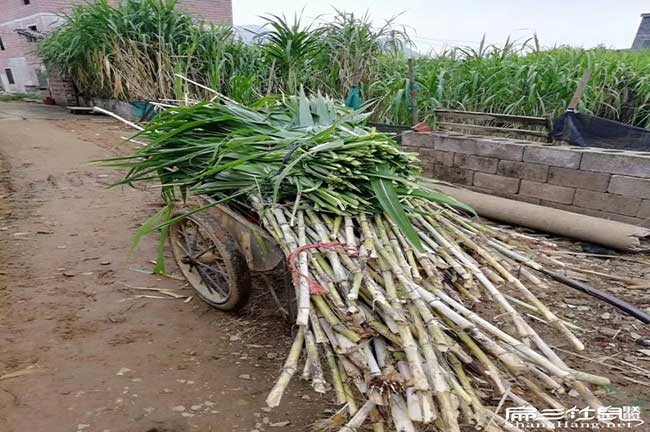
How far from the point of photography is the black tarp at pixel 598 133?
3443 mm

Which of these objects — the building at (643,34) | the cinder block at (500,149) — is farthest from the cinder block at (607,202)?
the building at (643,34)

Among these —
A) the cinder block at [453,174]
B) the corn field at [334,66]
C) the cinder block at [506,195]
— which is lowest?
the cinder block at [506,195]

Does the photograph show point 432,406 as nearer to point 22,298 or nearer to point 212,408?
point 212,408

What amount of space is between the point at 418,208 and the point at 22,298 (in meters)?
2.34

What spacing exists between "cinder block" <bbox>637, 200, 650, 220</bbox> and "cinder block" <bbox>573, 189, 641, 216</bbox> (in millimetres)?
20

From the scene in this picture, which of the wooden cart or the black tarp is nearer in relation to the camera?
the wooden cart

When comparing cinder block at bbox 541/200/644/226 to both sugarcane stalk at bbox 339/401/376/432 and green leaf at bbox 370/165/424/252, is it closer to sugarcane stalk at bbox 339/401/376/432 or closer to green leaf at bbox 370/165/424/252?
green leaf at bbox 370/165/424/252

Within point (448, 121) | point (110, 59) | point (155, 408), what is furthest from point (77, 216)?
point (110, 59)

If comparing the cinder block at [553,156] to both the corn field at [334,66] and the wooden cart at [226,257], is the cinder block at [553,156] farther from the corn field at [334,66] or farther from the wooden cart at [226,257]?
the wooden cart at [226,257]

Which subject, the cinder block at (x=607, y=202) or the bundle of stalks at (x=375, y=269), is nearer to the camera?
the bundle of stalks at (x=375, y=269)

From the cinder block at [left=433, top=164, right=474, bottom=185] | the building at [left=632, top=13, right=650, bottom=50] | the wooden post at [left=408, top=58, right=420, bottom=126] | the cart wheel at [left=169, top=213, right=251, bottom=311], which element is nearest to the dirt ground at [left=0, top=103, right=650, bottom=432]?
the cart wheel at [left=169, top=213, right=251, bottom=311]

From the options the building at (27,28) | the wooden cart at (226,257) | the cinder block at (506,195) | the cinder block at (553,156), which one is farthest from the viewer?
the building at (27,28)

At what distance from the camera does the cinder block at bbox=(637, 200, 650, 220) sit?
3.09 meters

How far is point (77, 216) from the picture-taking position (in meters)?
3.70
